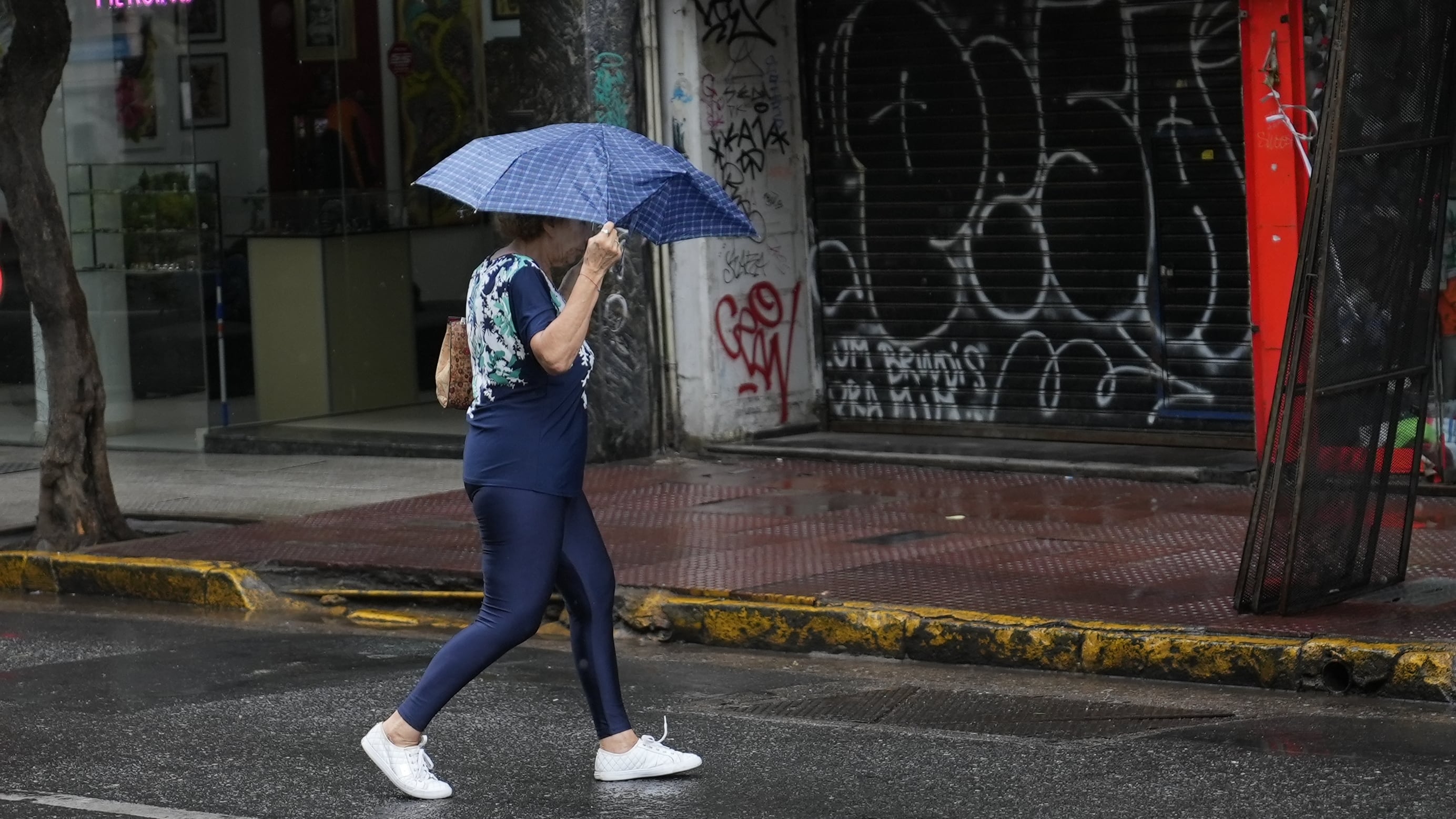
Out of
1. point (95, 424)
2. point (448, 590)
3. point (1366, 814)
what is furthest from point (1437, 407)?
point (95, 424)

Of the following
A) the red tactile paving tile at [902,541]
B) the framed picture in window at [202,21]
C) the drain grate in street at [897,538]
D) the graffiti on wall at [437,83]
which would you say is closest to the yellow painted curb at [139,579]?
the red tactile paving tile at [902,541]

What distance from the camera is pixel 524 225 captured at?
5.88m

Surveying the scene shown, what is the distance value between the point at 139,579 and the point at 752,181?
4667mm

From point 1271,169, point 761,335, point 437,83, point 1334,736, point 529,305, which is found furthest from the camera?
point 437,83

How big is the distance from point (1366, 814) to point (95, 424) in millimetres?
7391

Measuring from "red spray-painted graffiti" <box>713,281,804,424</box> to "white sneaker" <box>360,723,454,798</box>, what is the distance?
23.7 feet

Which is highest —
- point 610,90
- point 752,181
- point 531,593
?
point 610,90

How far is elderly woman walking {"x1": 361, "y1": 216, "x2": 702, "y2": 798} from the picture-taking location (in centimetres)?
579

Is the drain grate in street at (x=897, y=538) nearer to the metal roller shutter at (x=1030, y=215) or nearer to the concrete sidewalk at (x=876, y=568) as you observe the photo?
the concrete sidewalk at (x=876, y=568)

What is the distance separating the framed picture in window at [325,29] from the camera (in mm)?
15367

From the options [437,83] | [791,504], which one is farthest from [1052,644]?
[437,83]

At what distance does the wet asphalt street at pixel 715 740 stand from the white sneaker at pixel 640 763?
0.04 m

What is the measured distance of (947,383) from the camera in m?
13.0

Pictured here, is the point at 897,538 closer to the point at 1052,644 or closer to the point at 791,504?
the point at 791,504
